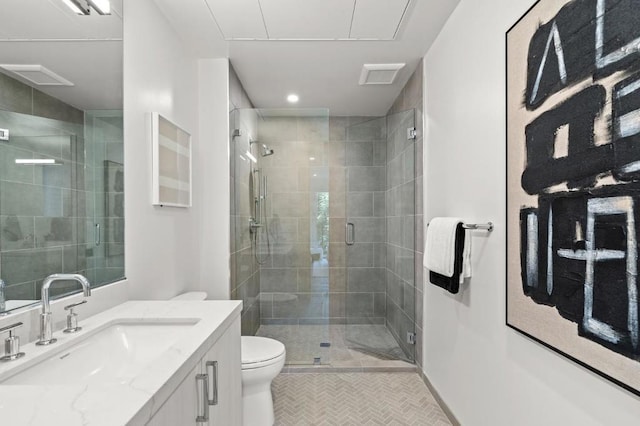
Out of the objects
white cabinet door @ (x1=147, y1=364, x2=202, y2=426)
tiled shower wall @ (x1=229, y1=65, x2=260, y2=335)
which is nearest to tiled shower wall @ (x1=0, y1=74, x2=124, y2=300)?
white cabinet door @ (x1=147, y1=364, x2=202, y2=426)

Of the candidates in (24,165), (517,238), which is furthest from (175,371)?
(517,238)

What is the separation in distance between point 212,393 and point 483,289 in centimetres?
130

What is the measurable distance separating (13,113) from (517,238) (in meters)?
1.78

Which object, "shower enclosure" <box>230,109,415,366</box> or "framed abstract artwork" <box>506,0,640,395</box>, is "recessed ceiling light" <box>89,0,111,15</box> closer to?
"shower enclosure" <box>230,109,415,366</box>

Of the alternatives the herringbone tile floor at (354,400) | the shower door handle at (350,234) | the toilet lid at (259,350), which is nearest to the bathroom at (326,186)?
the herringbone tile floor at (354,400)

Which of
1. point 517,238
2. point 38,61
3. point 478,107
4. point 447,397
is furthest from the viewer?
point 447,397

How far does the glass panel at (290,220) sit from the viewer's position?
2.90 m

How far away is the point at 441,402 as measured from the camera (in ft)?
7.31

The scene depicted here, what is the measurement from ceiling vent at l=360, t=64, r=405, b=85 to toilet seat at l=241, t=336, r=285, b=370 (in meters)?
2.17

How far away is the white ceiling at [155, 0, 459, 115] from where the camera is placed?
6.49 ft

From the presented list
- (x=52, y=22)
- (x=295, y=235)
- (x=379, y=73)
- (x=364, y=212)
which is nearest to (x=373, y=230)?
(x=364, y=212)

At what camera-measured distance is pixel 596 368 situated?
3.18 feet

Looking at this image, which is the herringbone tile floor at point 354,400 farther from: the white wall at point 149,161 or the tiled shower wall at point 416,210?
the white wall at point 149,161

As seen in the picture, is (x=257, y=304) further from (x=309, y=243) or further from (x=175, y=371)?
(x=175, y=371)
